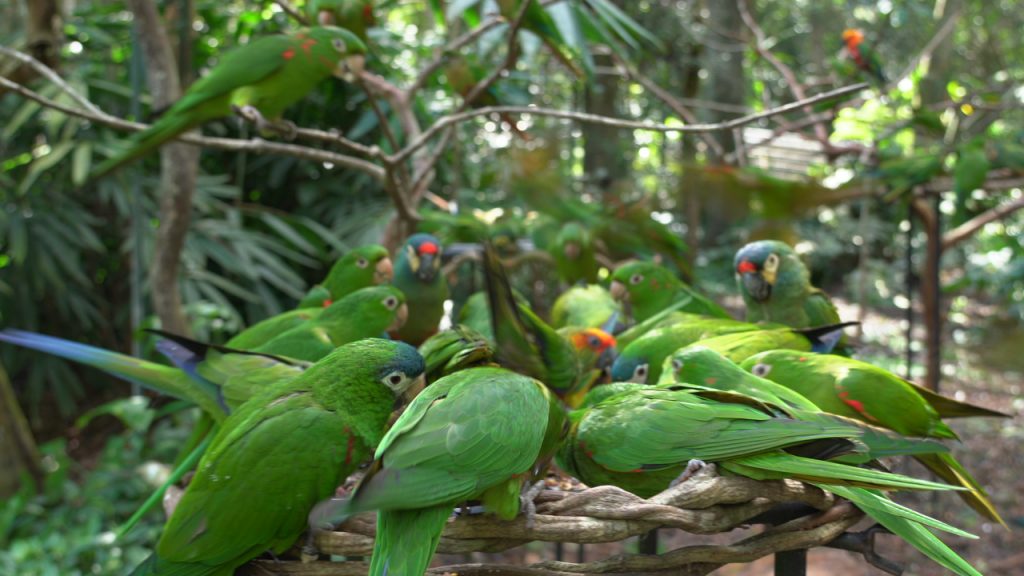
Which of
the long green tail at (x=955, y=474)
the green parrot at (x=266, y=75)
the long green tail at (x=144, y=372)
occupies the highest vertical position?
the green parrot at (x=266, y=75)

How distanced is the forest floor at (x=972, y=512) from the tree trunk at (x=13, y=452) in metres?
1.56

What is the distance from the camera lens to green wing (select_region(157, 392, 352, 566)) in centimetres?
96

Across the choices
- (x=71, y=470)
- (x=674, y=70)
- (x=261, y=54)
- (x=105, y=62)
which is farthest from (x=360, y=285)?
(x=674, y=70)

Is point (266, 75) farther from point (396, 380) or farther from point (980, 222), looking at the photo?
point (980, 222)

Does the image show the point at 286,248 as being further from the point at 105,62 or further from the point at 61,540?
the point at 61,540

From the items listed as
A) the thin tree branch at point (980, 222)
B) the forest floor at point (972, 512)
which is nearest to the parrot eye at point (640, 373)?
the forest floor at point (972, 512)

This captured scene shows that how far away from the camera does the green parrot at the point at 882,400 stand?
1187 millimetres

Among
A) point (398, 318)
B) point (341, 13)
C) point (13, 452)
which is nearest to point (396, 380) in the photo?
point (398, 318)

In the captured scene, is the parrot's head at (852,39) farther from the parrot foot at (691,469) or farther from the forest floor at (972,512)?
the parrot foot at (691,469)

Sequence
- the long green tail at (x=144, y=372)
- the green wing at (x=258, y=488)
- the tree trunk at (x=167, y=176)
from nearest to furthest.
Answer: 1. the green wing at (x=258, y=488)
2. the long green tail at (x=144, y=372)
3. the tree trunk at (x=167, y=176)

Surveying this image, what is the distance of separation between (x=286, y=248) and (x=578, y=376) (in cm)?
278

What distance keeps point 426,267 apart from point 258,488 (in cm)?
85

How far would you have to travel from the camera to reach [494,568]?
3.04ft

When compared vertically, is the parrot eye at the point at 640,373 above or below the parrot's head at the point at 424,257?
below
